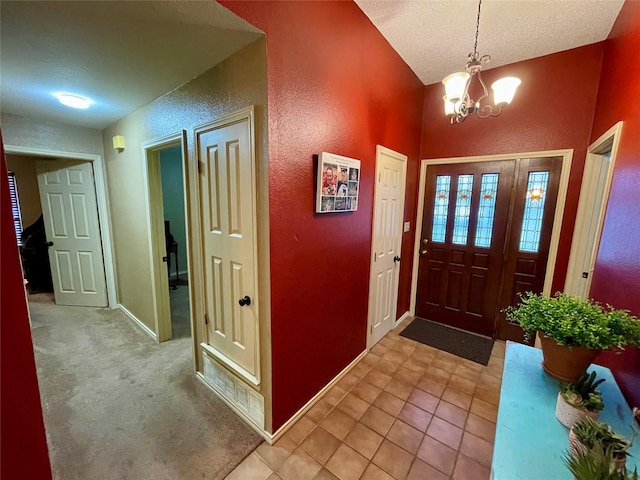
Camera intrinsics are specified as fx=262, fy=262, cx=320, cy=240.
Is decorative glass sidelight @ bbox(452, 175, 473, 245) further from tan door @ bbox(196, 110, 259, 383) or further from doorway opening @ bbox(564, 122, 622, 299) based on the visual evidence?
tan door @ bbox(196, 110, 259, 383)

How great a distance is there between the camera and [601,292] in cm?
160

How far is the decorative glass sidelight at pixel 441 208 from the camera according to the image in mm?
3021

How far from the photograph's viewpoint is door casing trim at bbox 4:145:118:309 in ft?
9.05

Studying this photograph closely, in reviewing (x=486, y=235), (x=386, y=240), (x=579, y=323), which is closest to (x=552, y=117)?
(x=486, y=235)

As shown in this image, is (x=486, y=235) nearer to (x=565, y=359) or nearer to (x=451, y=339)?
(x=451, y=339)

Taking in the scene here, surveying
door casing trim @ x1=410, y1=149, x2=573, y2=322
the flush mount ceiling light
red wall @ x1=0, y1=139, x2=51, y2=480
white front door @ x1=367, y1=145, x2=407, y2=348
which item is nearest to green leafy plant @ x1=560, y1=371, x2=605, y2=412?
white front door @ x1=367, y1=145, x2=407, y2=348

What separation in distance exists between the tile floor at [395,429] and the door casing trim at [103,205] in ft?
9.82

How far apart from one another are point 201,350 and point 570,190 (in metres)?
3.52

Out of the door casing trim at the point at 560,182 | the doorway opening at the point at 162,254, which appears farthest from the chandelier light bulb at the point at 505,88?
the doorway opening at the point at 162,254

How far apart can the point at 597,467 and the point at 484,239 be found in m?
2.55

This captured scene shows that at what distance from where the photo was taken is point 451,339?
2.87 metres

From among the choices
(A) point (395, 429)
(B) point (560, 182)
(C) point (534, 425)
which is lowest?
(A) point (395, 429)

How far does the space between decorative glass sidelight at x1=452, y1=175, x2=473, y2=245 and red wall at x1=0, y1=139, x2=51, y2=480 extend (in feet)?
10.8

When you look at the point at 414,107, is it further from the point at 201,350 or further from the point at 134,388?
the point at 134,388
